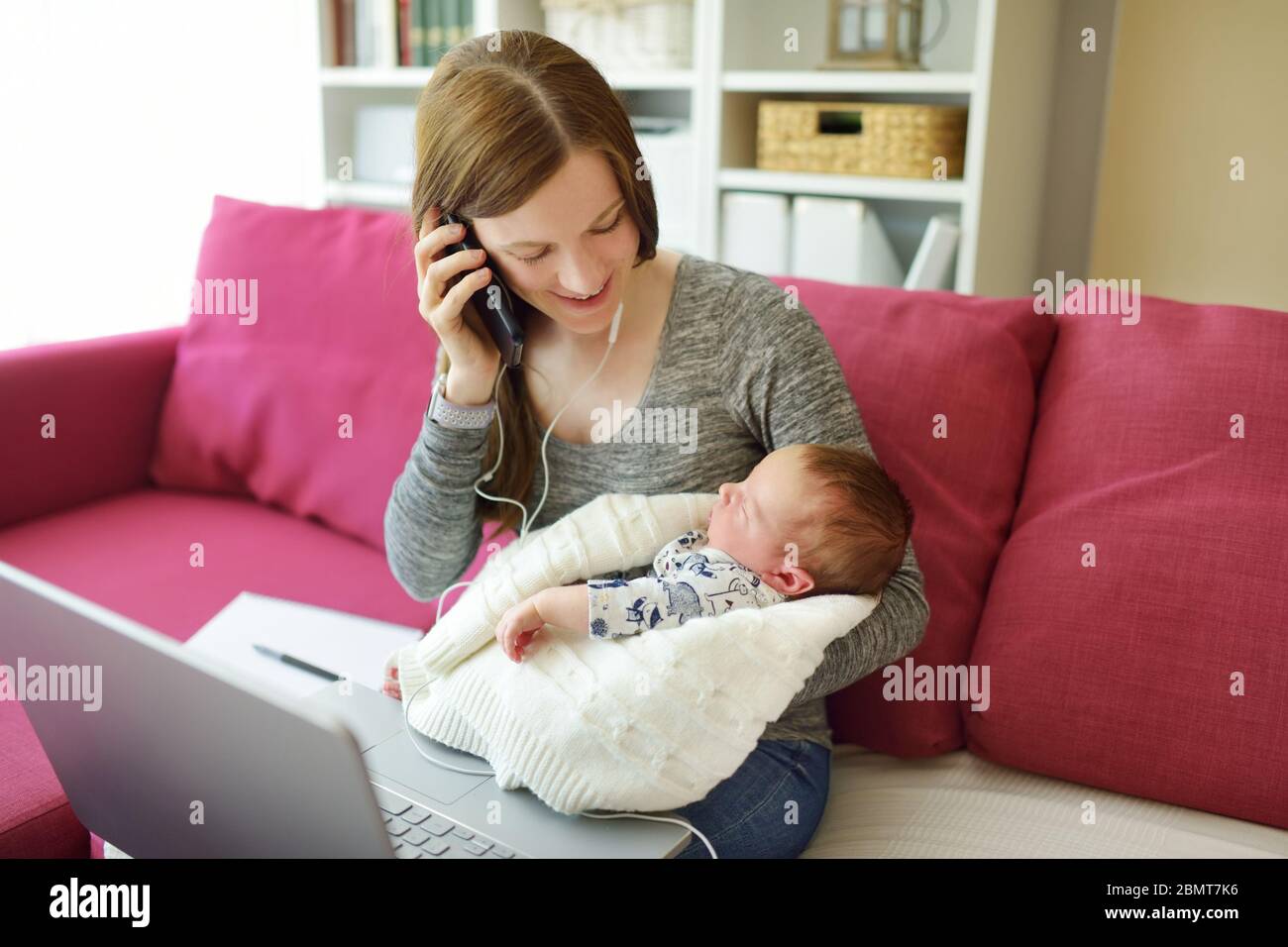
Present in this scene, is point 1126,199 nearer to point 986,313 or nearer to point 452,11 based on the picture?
point 986,313

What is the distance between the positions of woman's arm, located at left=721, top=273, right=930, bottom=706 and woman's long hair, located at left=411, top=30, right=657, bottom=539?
15 cm

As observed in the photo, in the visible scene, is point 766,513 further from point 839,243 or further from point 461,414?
point 839,243

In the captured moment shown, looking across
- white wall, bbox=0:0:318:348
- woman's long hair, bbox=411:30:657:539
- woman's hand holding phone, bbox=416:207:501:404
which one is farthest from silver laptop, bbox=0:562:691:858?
white wall, bbox=0:0:318:348

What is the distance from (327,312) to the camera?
6.00 ft

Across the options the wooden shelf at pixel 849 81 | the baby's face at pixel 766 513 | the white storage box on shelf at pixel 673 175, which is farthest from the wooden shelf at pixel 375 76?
the baby's face at pixel 766 513

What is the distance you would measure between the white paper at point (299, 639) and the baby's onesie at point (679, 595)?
0.42 m

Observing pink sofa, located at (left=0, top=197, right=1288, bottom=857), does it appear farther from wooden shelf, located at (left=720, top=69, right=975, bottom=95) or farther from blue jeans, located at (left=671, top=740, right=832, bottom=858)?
wooden shelf, located at (left=720, top=69, right=975, bottom=95)

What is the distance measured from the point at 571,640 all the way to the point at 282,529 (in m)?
0.98

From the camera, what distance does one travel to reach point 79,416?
75.4 inches

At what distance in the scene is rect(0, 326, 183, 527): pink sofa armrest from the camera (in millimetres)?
1851

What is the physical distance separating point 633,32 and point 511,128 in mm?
1553

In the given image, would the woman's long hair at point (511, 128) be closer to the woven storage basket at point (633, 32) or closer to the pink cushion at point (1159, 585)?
the pink cushion at point (1159, 585)

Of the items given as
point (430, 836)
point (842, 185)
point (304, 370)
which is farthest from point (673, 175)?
point (430, 836)
